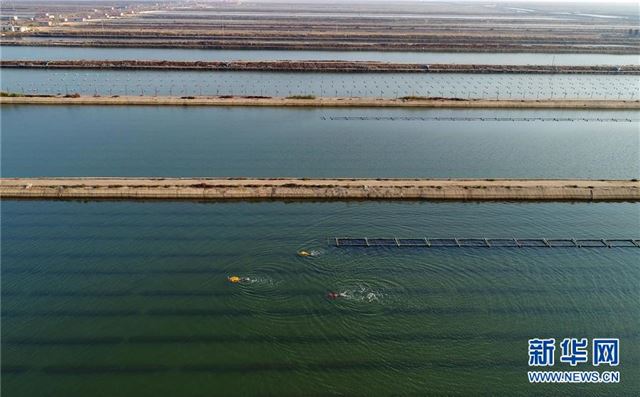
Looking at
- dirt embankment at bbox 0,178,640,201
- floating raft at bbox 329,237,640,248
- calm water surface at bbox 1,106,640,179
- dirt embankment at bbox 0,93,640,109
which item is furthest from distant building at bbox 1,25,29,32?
floating raft at bbox 329,237,640,248

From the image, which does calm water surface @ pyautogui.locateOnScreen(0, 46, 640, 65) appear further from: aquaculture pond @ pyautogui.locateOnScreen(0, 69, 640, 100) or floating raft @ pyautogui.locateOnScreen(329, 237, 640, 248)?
floating raft @ pyautogui.locateOnScreen(329, 237, 640, 248)

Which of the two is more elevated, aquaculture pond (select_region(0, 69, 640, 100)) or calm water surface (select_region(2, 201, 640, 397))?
aquaculture pond (select_region(0, 69, 640, 100))

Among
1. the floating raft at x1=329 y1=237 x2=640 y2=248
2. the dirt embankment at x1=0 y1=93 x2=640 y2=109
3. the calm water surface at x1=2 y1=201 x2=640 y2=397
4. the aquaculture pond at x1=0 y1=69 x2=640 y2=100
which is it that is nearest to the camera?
the calm water surface at x1=2 y1=201 x2=640 y2=397

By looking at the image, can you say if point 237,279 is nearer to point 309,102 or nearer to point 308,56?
point 309,102

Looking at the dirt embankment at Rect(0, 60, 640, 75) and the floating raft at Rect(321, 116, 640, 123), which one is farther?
the dirt embankment at Rect(0, 60, 640, 75)

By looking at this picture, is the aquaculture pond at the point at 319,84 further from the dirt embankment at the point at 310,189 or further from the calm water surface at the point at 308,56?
the dirt embankment at the point at 310,189

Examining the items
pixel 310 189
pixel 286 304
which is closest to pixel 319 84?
pixel 310 189

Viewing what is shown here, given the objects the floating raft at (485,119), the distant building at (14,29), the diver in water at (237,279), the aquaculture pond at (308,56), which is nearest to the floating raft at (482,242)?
the diver in water at (237,279)
